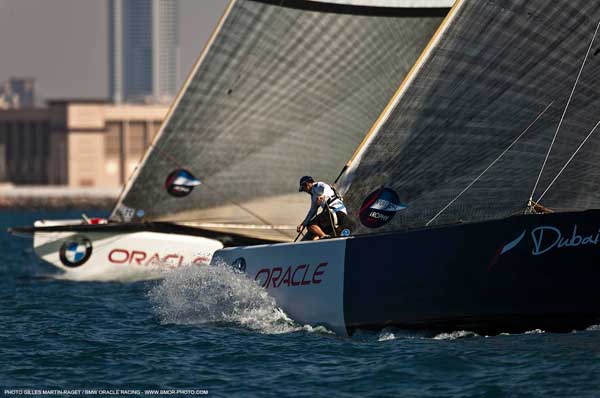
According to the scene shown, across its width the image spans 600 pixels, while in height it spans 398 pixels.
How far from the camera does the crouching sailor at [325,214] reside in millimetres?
15602

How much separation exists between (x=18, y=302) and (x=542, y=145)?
1007 centimetres

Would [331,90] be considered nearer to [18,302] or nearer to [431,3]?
[431,3]

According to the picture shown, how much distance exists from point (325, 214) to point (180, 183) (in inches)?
389

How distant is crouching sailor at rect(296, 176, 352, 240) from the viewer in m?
15.6

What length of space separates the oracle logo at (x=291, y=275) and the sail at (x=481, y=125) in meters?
0.86

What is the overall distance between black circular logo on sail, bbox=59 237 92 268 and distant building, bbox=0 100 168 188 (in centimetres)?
9883

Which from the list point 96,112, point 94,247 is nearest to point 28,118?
point 96,112

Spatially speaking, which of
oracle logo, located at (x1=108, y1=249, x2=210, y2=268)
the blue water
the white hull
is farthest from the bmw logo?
oracle logo, located at (x1=108, y1=249, x2=210, y2=268)

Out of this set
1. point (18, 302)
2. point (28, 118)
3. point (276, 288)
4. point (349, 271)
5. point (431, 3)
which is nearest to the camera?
point (349, 271)

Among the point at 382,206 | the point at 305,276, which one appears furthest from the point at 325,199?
the point at 305,276

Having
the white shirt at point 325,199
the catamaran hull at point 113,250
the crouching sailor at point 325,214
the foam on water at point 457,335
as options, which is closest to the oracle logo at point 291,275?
the crouching sailor at point 325,214

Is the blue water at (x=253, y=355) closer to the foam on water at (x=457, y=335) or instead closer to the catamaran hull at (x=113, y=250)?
the foam on water at (x=457, y=335)

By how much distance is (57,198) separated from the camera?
103875 millimetres

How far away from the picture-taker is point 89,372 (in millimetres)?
13758
